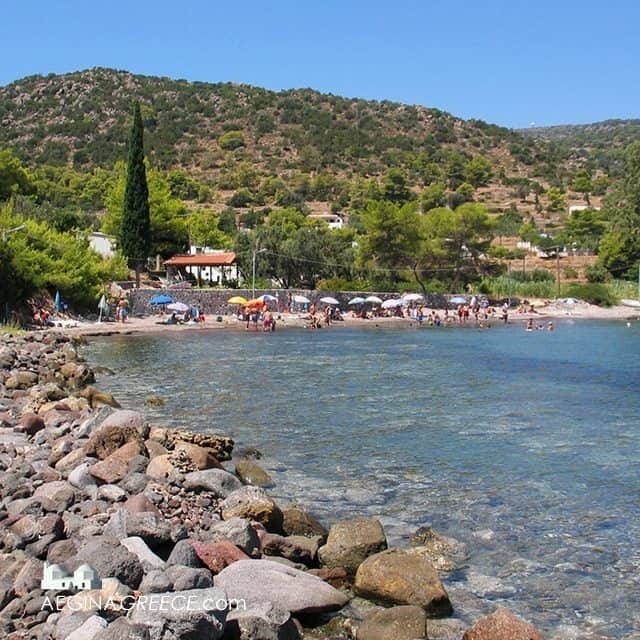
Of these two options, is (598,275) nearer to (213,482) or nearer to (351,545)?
(213,482)

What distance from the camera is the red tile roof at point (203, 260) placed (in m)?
63.1

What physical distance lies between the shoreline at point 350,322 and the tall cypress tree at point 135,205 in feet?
19.4

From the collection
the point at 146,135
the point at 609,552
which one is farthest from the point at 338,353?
the point at 146,135

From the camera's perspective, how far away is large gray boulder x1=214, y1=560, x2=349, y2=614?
768 centimetres

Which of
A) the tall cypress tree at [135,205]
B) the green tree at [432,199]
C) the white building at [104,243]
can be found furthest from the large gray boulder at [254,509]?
the green tree at [432,199]

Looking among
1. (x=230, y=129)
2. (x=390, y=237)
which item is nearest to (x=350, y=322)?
(x=390, y=237)

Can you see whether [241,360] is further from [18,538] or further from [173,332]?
[18,538]

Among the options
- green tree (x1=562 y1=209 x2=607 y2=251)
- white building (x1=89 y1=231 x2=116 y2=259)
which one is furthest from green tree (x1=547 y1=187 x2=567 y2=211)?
white building (x1=89 y1=231 x2=116 y2=259)

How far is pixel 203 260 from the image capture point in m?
63.3

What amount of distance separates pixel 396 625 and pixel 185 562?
2116mm

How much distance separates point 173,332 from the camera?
46.7 m

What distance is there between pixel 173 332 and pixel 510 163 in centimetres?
10599

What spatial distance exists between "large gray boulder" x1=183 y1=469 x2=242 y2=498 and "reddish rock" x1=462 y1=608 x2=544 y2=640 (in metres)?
4.78

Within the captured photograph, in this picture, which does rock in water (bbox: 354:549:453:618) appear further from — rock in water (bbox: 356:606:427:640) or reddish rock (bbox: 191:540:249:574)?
reddish rock (bbox: 191:540:249:574)
